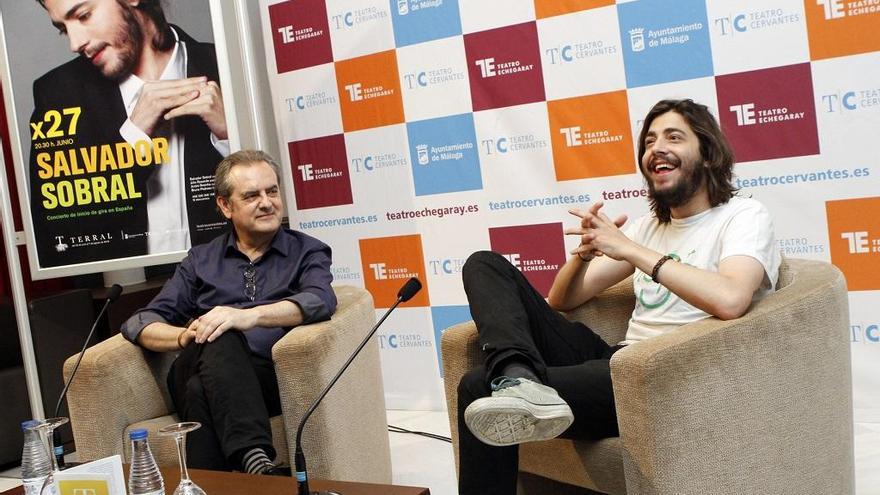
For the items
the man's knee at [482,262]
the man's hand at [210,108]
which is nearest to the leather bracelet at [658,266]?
the man's knee at [482,262]

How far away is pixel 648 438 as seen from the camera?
5.90ft

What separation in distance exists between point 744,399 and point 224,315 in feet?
4.79

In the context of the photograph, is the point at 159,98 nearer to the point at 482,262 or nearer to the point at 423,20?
the point at 423,20

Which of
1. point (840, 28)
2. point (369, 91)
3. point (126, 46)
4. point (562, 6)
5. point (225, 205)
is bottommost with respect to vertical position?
point (225, 205)

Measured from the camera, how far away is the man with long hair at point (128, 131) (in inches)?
147

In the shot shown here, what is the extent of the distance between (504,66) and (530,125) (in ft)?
0.80

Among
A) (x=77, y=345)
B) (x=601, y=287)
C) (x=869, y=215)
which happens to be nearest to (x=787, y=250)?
(x=869, y=215)

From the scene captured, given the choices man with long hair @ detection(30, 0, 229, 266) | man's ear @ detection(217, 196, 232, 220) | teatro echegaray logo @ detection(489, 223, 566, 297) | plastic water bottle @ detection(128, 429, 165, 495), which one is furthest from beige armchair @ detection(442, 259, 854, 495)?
man with long hair @ detection(30, 0, 229, 266)

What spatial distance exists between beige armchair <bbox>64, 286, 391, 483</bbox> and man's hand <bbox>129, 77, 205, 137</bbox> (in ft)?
3.94

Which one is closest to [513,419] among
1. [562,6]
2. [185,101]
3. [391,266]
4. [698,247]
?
[698,247]

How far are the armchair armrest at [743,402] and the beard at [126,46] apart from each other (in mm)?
2660

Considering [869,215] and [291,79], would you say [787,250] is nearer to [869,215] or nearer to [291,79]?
[869,215]

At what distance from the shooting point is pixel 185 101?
373 centimetres

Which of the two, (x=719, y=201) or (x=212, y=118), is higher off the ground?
(x=212, y=118)
